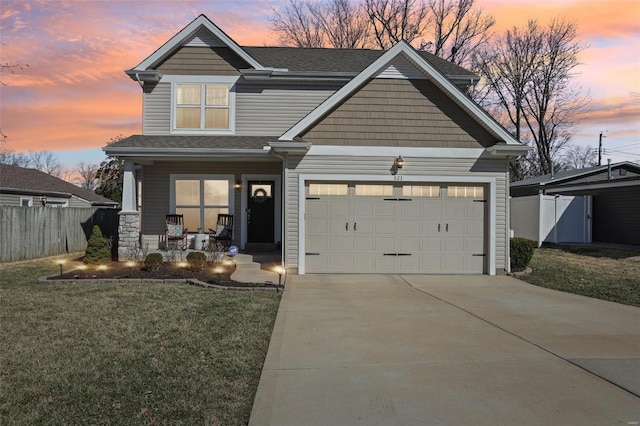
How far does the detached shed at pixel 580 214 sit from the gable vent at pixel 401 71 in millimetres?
12020

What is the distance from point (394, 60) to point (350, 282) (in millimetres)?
5430

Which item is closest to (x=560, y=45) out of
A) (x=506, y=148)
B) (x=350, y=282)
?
(x=506, y=148)

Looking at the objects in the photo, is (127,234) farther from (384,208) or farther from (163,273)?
(384,208)

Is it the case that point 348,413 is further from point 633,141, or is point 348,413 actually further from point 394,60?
point 633,141

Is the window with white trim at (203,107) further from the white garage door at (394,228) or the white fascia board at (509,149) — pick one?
the white fascia board at (509,149)

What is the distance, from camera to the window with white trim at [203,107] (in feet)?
43.9

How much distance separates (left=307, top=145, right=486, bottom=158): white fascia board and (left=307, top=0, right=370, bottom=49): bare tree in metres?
20.8

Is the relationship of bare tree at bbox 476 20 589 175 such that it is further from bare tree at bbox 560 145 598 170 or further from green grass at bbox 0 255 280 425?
green grass at bbox 0 255 280 425

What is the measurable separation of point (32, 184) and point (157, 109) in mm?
15881

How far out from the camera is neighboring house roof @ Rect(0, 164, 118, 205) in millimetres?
22391

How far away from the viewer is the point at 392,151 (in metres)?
10.3

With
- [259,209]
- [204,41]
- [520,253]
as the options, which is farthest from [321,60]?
[520,253]

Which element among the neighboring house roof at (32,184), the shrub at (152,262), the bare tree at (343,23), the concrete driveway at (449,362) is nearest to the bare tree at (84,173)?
the neighboring house roof at (32,184)

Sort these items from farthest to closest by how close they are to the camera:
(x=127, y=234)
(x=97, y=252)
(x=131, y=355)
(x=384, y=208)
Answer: (x=127, y=234)
(x=97, y=252)
(x=384, y=208)
(x=131, y=355)
